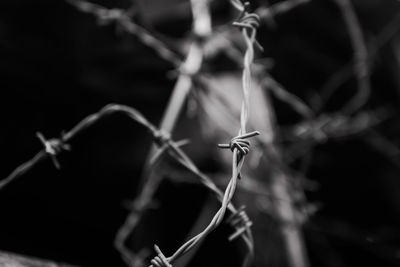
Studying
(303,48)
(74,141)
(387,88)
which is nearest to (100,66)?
(74,141)

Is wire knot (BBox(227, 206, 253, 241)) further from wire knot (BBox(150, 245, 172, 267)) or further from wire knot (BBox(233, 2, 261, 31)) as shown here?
wire knot (BBox(233, 2, 261, 31))

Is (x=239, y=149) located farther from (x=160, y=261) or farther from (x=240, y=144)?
(x=160, y=261)

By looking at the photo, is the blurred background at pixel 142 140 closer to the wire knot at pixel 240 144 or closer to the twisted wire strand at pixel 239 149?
the twisted wire strand at pixel 239 149

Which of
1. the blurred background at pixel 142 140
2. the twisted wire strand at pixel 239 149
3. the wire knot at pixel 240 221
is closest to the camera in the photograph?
the twisted wire strand at pixel 239 149

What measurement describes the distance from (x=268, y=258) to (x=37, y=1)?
1.01 metres

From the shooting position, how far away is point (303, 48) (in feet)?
6.57

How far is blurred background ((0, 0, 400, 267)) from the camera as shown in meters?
1.20

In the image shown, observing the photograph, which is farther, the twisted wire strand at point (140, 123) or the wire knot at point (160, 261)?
the twisted wire strand at point (140, 123)

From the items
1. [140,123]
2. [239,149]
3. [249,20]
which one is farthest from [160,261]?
[249,20]

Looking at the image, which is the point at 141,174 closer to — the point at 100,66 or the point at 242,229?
the point at 100,66

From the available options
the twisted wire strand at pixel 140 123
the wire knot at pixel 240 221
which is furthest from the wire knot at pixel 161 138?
the wire knot at pixel 240 221

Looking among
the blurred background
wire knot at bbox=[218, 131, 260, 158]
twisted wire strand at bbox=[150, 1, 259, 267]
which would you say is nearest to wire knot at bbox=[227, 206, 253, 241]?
twisted wire strand at bbox=[150, 1, 259, 267]

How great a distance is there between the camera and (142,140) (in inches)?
59.2

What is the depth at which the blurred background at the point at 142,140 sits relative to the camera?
1.20 meters
